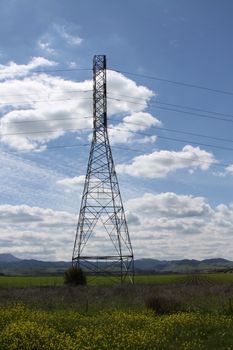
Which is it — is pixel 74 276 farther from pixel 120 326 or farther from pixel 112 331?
pixel 112 331

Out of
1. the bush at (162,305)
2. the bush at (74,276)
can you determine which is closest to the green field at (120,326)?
the bush at (162,305)

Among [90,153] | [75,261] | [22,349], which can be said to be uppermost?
[90,153]

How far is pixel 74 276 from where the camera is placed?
4278cm

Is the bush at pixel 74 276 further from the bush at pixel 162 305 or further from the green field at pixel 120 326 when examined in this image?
the bush at pixel 162 305

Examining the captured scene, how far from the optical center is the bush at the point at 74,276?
140 ft

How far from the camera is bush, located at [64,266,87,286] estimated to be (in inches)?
1678

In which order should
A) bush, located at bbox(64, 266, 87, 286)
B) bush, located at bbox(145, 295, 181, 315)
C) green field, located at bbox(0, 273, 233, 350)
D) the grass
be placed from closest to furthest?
the grass
green field, located at bbox(0, 273, 233, 350)
bush, located at bbox(145, 295, 181, 315)
bush, located at bbox(64, 266, 87, 286)

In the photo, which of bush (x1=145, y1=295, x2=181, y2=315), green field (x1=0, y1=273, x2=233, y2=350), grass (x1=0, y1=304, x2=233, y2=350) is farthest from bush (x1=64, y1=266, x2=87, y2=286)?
grass (x1=0, y1=304, x2=233, y2=350)

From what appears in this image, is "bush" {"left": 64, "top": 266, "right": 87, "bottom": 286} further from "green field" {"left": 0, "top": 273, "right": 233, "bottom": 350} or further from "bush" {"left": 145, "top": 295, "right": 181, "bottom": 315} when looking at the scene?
"bush" {"left": 145, "top": 295, "right": 181, "bottom": 315}

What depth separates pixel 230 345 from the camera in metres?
16.8

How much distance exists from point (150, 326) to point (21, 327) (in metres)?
4.67

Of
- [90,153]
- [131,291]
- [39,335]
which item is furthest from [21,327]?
[90,153]

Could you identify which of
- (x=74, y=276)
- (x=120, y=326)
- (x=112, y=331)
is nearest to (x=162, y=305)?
(x=120, y=326)

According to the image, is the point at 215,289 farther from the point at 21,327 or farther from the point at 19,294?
the point at 21,327
